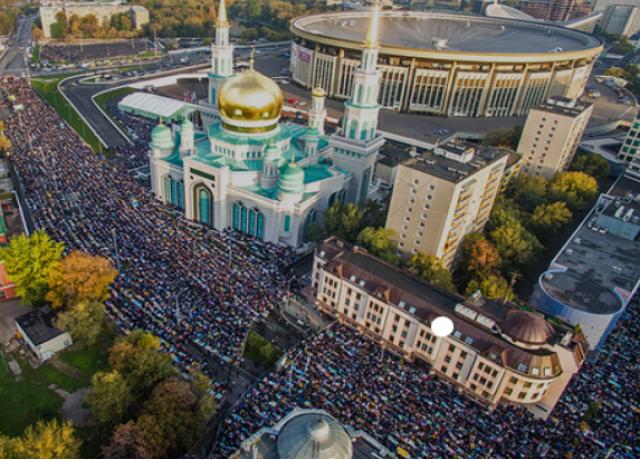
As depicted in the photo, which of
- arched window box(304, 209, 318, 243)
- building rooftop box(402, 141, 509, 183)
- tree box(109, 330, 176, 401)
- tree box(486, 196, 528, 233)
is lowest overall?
arched window box(304, 209, 318, 243)

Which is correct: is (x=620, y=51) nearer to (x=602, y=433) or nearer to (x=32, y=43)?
(x=602, y=433)

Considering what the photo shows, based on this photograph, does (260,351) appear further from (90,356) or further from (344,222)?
(344,222)

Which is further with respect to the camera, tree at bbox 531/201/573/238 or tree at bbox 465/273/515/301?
tree at bbox 531/201/573/238

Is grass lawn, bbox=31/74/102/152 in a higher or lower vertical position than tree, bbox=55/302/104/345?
lower

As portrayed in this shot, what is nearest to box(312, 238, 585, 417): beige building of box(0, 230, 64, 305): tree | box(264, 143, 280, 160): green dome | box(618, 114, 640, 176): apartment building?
box(264, 143, 280, 160): green dome

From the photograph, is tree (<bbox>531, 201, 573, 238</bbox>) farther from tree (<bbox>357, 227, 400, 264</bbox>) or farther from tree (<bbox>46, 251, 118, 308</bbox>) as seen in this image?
tree (<bbox>46, 251, 118, 308</bbox>)

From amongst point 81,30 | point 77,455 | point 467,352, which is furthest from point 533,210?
point 81,30

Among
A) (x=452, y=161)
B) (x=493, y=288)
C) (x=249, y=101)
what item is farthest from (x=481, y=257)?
(x=249, y=101)
